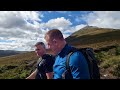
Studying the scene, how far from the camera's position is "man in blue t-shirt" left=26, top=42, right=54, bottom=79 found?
11.4ft

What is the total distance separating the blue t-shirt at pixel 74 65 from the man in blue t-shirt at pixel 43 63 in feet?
0.55

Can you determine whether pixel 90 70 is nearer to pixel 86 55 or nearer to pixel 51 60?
pixel 86 55

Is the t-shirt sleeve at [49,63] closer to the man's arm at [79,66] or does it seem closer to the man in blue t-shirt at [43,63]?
the man in blue t-shirt at [43,63]

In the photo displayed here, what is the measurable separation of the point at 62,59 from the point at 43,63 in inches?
13.2

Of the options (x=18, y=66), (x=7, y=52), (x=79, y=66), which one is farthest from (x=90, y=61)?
(x=18, y=66)

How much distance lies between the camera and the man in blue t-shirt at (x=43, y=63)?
3.48 metres

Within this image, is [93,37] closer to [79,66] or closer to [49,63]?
[49,63]

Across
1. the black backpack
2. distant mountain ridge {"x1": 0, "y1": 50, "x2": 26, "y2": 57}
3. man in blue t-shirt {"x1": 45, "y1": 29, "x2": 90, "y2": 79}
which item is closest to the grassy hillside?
distant mountain ridge {"x1": 0, "y1": 50, "x2": 26, "y2": 57}

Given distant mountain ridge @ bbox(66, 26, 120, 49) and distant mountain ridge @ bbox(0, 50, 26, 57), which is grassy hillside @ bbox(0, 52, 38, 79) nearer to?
distant mountain ridge @ bbox(0, 50, 26, 57)

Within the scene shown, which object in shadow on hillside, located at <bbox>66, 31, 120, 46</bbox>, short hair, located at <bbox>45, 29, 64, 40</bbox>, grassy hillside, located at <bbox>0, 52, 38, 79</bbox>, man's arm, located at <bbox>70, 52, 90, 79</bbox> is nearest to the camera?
man's arm, located at <bbox>70, 52, 90, 79</bbox>

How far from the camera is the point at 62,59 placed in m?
3.21
